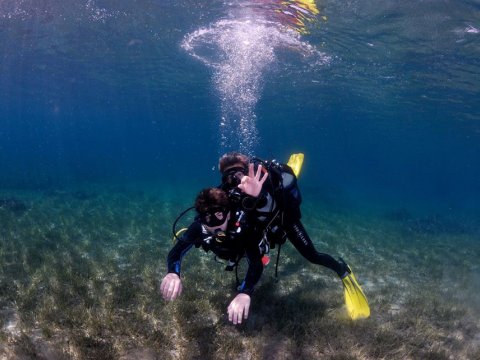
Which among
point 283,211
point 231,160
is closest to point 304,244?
point 283,211

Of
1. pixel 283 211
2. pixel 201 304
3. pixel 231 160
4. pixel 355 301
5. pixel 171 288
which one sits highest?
pixel 231 160

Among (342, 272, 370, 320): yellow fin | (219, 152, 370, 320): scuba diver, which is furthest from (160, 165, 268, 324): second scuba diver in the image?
(342, 272, 370, 320): yellow fin

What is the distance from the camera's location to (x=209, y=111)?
4903cm

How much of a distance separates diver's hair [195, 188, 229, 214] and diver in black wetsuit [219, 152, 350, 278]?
0.26m

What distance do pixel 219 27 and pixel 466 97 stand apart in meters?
17.1

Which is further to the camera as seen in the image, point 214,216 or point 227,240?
point 227,240

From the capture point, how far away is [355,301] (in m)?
5.74

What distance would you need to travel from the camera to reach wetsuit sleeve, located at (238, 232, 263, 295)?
4.09 m

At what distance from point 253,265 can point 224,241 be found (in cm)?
48

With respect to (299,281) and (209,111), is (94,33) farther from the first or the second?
(209,111)

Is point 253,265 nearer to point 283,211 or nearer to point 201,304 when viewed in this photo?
point 283,211

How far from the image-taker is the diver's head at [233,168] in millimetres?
4465

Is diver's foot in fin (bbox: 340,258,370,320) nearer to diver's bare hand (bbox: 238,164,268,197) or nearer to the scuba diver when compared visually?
the scuba diver

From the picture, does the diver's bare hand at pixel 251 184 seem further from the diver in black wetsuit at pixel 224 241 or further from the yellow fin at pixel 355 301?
the yellow fin at pixel 355 301
